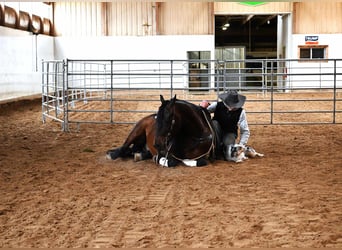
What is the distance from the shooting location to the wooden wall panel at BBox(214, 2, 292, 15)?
23531 mm

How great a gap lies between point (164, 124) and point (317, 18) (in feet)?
64.1

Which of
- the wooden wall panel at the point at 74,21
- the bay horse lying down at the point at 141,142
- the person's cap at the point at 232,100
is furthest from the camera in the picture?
the wooden wall panel at the point at 74,21

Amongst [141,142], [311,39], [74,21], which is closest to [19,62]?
[74,21]

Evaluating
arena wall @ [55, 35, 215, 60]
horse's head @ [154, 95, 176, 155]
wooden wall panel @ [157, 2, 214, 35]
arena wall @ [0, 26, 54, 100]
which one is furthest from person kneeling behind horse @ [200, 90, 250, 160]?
wooden wall panel @ [157, 2, 214, 35]

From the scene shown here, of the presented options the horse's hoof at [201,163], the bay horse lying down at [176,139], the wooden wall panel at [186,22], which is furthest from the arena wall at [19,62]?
the horse's hoof at [201,163]

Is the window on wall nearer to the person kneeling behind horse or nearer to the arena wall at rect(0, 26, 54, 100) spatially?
the arena wall at rect(0, 26, 54, 100)

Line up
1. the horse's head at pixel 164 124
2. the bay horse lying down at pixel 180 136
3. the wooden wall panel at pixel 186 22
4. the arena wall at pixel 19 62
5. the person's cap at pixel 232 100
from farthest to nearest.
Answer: the wooden wall panel at pixel 186 22, the arena wall at pixel 19 62, the person's cap at pixel 232 100, the bay horse lying down at pixel 180 136, the horse's head at pixel 164 124

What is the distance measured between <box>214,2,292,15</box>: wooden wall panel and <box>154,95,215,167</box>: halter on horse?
59.5 feet

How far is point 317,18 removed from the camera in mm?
23312

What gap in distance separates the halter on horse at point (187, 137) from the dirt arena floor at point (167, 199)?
0.47 feet

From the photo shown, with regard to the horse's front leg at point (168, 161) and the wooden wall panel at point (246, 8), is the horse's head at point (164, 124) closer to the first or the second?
the horse's front leg at point (168, 161)

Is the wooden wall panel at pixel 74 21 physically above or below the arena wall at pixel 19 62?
above

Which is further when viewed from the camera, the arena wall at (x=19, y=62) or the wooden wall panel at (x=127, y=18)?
the wooden wall panel at (x=127, y=18)

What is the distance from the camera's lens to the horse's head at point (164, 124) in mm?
5457
